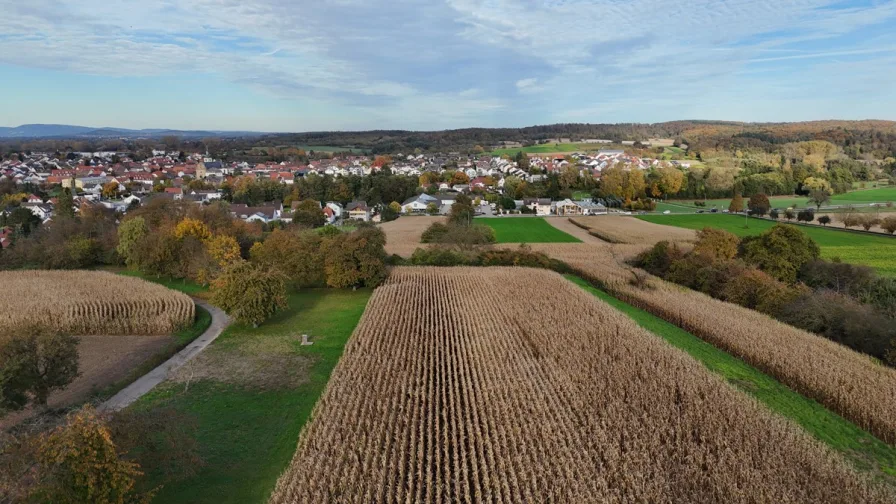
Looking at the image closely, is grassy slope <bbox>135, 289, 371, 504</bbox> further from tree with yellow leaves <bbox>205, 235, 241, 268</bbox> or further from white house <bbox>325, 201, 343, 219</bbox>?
white house <bbox>325, 201, 343, 219</bbox>

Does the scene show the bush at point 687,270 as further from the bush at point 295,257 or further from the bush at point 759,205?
the bush at point 759,205

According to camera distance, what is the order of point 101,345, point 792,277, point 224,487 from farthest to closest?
point 792,277 → point 101,345 → point 224,487

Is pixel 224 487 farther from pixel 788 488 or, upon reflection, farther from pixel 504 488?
pixel 788 488

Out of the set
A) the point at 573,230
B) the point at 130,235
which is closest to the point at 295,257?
the point at 130,235

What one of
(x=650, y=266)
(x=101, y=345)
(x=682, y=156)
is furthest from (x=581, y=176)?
(x=101, y=345)

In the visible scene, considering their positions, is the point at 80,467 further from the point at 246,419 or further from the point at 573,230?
the point at 573,230

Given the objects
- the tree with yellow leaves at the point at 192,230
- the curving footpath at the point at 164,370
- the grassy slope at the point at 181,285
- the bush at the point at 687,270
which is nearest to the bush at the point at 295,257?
the grassy slope at the point at 181,285
